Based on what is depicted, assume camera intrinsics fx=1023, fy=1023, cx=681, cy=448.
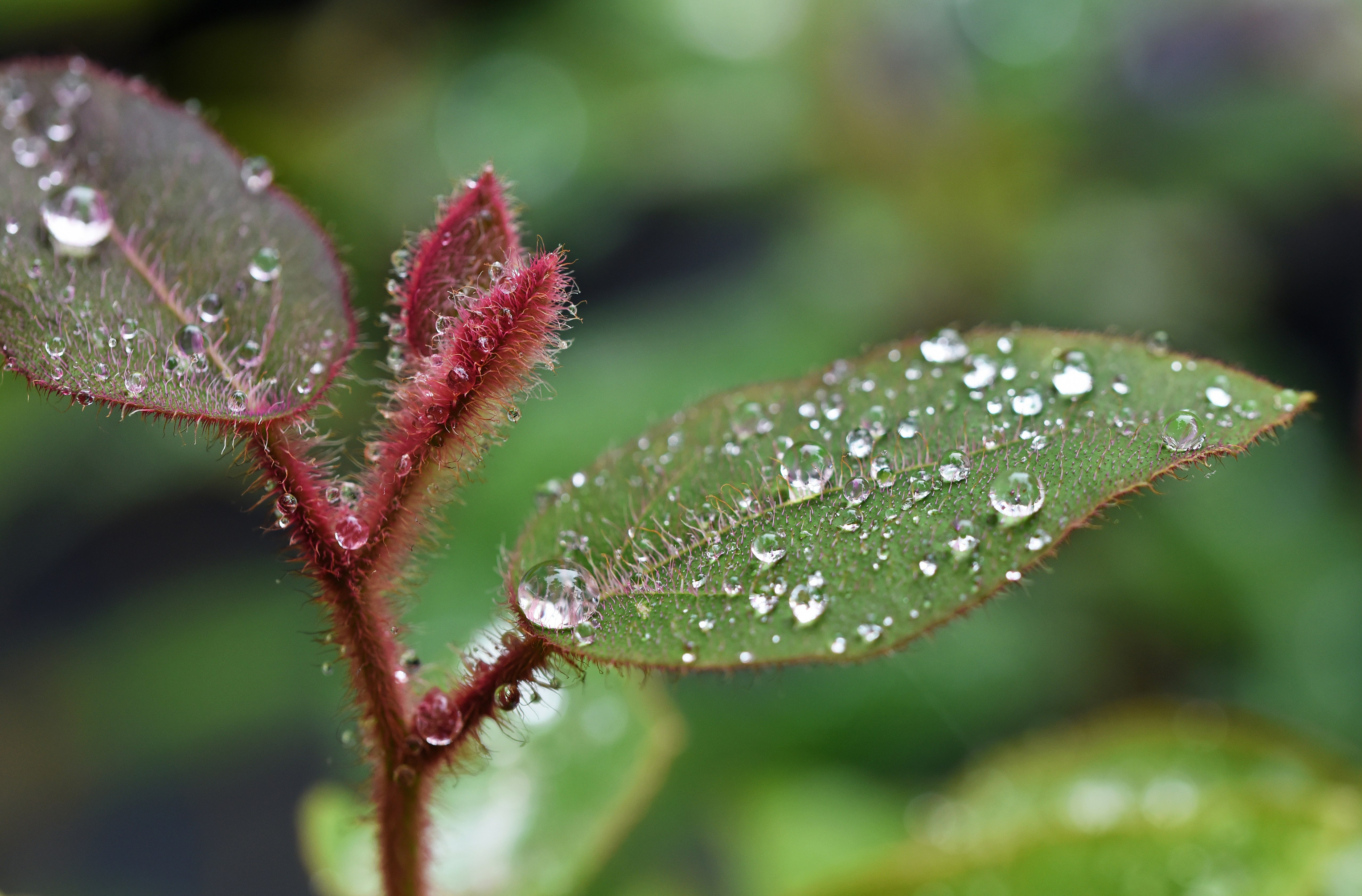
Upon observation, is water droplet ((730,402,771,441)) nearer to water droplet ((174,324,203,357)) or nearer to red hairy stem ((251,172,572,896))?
red hairy stem ((251,172,572,896))

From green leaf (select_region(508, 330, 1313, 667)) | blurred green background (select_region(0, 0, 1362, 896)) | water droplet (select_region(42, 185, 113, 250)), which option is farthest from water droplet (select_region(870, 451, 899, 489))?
blurred green background (select_region(0, 0, 1362, 896))

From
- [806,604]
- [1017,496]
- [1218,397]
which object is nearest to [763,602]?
[806,604]

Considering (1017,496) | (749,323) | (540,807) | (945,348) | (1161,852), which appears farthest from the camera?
Answer: (749,323)

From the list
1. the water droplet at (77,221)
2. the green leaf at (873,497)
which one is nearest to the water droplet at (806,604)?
the green leaf at (873,497)

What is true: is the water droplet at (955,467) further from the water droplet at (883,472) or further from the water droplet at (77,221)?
the water droplet at (77,221)

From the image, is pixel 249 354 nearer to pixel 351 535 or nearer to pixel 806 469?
pixel 351 535
